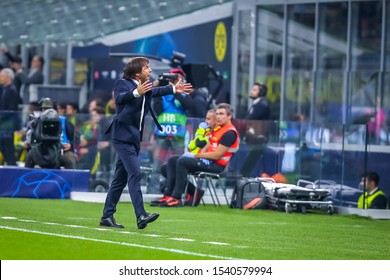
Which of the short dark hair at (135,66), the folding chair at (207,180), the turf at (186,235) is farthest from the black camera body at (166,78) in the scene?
the short dark hair at (135,66)

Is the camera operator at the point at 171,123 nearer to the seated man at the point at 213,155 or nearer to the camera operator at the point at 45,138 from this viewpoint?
the seated man at the point at 213,155

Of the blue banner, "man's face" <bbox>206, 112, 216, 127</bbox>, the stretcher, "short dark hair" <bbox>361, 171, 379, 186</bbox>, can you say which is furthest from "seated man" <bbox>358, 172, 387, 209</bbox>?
the blue banner

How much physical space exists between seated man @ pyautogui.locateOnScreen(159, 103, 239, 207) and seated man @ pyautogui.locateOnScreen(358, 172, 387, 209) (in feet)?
6.68

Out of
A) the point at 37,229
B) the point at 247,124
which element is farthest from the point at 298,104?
the point at 37,229

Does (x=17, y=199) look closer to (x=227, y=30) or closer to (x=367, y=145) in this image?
(x=367, y=145)

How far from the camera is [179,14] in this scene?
30.6m

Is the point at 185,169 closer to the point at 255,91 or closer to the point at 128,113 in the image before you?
the point at 255,91

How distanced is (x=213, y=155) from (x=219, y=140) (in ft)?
0.80

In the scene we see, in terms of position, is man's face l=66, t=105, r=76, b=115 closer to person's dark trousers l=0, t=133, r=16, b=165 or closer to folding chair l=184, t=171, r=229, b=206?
person's dark trousers l=0, t=133, r=16, b=165

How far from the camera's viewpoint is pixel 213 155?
2216 centimetres

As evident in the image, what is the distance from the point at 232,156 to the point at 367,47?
722 cm

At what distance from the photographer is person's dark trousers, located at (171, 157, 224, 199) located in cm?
2217

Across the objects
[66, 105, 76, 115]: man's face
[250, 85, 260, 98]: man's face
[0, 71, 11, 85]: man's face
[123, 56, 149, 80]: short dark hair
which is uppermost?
[123, 56, 149, 80]: short dark hair

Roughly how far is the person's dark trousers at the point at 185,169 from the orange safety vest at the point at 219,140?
0.18 m
